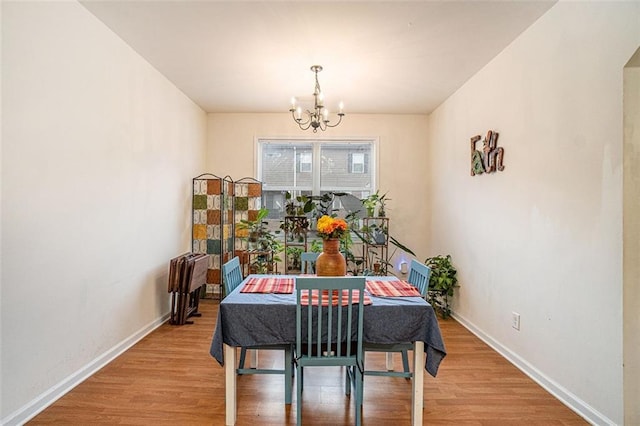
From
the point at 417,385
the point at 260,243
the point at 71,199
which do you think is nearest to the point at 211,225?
the point at 260,243

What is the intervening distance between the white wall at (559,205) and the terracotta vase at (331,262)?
1.53 m

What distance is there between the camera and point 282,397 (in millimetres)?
2291

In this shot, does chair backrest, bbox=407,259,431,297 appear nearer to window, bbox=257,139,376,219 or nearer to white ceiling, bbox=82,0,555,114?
white ceiling, bbox=82,0,555,114

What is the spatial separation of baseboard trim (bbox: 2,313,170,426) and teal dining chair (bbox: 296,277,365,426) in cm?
165

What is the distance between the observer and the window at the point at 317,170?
17.0ft

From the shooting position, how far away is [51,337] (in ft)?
7.20

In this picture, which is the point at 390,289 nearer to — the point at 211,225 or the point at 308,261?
the point at 308,261

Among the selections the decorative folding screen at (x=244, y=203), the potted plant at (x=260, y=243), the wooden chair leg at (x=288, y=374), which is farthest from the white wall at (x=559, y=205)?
the decorative folding screen at (x=244, y=203)

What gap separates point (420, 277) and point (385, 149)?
289 centimetres

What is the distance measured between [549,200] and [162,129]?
3741mm

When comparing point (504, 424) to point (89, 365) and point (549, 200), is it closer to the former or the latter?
point (549, 200)

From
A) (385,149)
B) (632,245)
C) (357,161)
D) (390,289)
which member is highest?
(385,149)

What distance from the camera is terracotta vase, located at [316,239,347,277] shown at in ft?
7.25

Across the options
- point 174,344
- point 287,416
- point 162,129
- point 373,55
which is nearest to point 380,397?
point 287,416
